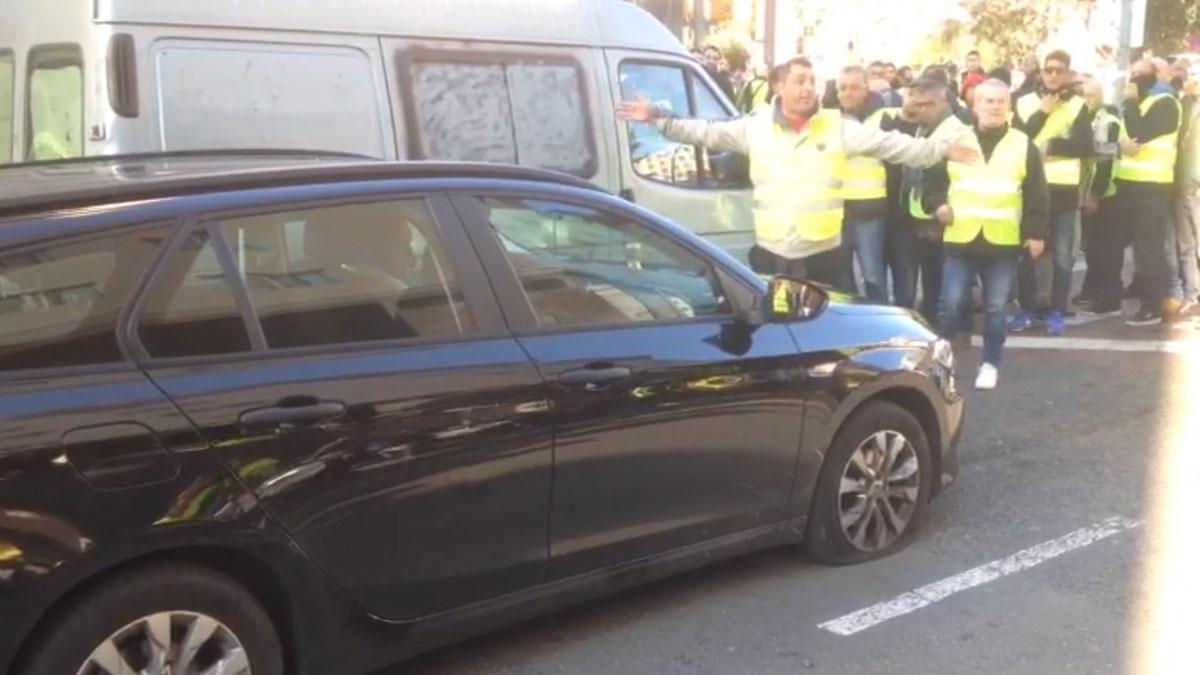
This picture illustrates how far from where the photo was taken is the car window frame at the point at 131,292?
3.02 metres

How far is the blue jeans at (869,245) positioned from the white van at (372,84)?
770mm

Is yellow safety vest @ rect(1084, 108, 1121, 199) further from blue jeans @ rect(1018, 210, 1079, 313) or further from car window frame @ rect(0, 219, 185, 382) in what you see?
car window frame @ rect(0, 219, 185, 382)

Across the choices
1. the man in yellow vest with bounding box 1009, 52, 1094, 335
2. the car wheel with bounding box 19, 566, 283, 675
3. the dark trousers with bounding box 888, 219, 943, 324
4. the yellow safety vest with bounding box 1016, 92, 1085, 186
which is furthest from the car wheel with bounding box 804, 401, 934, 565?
the yellow safety vest with bounding box 1016, 92, 1085, 186

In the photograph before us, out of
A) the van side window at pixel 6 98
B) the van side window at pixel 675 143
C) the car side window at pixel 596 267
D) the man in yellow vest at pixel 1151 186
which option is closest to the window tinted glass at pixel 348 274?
the car side window at pixel 596 267

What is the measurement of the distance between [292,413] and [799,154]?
4.11 metres

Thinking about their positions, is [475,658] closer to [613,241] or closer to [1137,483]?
[613,241]

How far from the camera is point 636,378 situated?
4.02 metres

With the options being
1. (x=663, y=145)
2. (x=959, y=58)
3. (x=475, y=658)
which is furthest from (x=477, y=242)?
(x=959, y=58)

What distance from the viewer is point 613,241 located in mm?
4207

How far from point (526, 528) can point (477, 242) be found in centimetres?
80

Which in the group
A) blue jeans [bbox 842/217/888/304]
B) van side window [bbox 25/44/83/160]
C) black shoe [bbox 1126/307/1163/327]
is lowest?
black shoe [bbox 1126/307/1163/327]

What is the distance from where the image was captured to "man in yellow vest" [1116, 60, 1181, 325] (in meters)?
9.38

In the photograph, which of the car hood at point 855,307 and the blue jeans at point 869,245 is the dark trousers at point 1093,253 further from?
the car hood at point 855,307

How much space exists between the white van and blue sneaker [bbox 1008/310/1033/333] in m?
2.42
